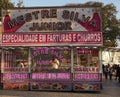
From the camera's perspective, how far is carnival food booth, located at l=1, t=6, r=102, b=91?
73.8ft

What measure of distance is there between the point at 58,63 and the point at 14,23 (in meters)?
3.49

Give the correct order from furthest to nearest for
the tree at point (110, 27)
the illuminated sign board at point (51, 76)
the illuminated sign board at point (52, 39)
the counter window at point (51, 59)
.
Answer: the tree at point (110, 27) < the counter window at point (51, 59) < the illuminated sign board at point (51, 76) < the illuminated sign board at point (52, 39)

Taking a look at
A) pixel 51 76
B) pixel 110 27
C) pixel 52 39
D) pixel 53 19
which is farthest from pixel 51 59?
pixel 110 27

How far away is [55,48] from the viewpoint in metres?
23.0

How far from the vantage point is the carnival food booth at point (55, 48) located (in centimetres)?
2250

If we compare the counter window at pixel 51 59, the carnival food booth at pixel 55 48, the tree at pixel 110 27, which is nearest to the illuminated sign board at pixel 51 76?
the carnival food booth at pixel 55 48

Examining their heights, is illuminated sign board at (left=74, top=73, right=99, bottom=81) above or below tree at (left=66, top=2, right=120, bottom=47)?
below

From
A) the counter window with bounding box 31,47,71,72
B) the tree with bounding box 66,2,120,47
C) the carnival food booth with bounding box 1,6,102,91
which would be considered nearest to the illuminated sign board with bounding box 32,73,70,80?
the carnival food booth with bounding box 1,6,102,91

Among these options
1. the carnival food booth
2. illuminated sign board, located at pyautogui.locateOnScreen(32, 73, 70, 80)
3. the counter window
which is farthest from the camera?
the counter window

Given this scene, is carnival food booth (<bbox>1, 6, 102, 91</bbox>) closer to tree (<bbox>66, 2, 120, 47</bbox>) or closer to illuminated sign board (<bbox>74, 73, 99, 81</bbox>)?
illuminated sign board (<bbox>74, 73, 99, 81</bbox>)

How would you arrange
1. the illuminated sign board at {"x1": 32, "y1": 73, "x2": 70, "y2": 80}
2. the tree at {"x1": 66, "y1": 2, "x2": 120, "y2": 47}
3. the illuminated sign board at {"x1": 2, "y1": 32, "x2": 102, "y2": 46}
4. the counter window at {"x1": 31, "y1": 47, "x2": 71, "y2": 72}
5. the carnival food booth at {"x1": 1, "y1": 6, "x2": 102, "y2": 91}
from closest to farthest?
the illuminated sign board at {"x1": 2, "y1": 32, "x2": 102, "y2": 46}, the carnival food booth at {"x1": 1, "y1": 6, "x2": 102, "y2": 91}, the illuminated sign board at {"x1": 32, "y1": 73, "x2": 70, "y2": 80}, the counter window at {"x1": 31, "y1": 47, "x2": 71, "y2": 72}, the tree at {"x1": 66, "y1": 2, "x2": 120, "y2": 47}

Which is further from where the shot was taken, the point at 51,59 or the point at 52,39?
the point at 51,59

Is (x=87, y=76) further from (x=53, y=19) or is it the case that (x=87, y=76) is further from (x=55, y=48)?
(x=53, y=19)

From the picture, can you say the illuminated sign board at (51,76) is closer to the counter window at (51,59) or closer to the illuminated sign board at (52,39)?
the counter window at (51,59)
